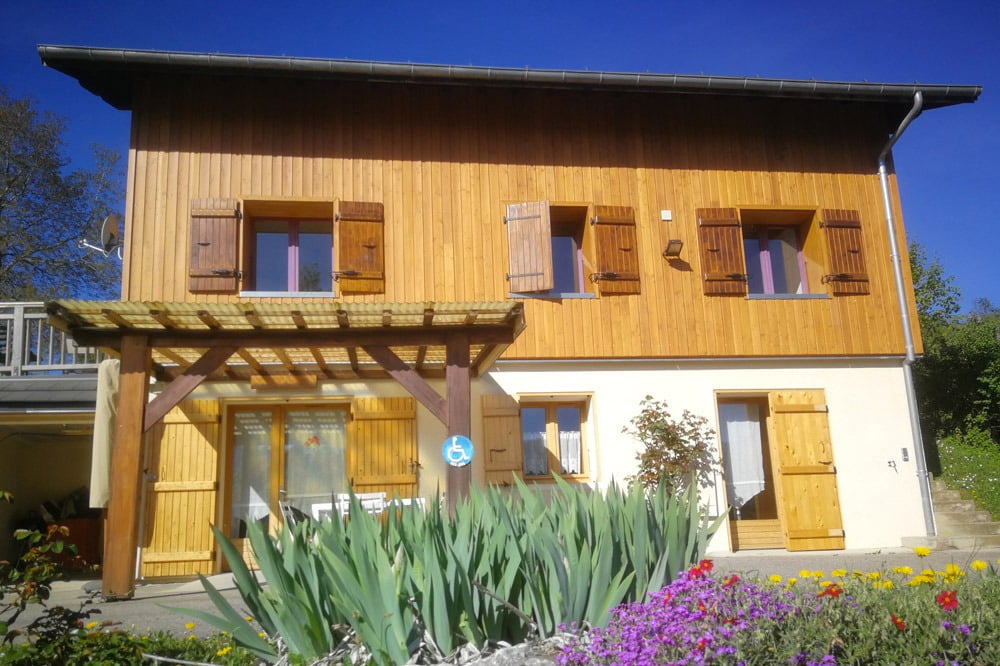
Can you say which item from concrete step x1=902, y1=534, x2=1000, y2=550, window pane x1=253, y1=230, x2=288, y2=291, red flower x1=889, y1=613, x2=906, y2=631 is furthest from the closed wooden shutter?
concrete step x1=902, y1=534, x2=1000, y2=550

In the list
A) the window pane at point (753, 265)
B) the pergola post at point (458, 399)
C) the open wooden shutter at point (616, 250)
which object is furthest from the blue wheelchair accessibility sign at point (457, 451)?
the window pane at point (753, 265)

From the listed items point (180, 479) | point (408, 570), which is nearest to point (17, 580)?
point (408, 570)

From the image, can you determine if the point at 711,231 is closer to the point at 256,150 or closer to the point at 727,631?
the point at 256,150

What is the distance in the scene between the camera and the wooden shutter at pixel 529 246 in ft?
29.0

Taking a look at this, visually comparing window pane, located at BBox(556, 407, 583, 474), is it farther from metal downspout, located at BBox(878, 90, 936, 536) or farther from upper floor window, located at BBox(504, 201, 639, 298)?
metal downspout, located at BBox(878, 90, 936, 536)

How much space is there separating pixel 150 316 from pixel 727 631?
17.0 ft

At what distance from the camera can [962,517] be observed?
9.12 m

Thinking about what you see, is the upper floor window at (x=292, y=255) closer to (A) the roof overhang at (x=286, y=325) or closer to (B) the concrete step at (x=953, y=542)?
(A) the roof overhang at (x=286, y=325)

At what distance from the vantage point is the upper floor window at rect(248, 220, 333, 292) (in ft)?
29.5

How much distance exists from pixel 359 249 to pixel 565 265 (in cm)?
232

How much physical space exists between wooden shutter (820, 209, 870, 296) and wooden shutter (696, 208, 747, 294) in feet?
3.42

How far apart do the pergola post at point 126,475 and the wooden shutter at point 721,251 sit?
5800mm

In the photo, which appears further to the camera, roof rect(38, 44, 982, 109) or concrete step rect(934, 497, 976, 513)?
concrete step rect(934, 497, 976, 513)

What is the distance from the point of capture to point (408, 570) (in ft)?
9.32
